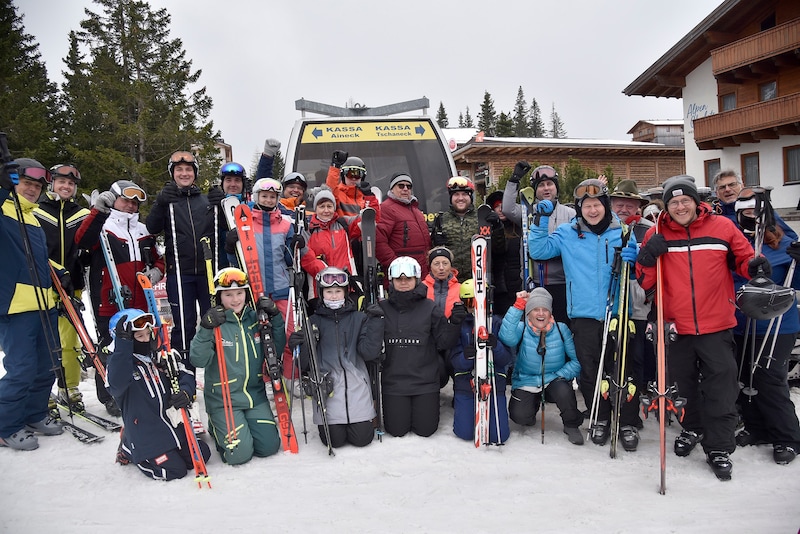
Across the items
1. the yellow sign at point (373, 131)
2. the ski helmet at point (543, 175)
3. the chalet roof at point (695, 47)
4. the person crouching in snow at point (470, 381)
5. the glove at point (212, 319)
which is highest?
the chalet roof at point (695, 47)

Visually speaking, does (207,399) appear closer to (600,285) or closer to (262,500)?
(262,500)

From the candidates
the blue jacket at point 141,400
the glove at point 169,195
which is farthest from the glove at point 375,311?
the glove at point 169,195

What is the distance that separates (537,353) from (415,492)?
154cm

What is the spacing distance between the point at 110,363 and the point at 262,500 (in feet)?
4.58

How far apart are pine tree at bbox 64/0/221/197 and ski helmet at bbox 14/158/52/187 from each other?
15.5m

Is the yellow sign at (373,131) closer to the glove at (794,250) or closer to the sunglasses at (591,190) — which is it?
the sunglasses at (591,190)

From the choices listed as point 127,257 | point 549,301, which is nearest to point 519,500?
point 549,301

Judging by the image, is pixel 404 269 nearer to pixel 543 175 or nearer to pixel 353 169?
pixel 353 169

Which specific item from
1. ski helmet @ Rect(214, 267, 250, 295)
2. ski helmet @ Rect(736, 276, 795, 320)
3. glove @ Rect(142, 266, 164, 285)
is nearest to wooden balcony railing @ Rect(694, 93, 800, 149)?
ski helmet @ Rect(736, 276, 795, 320)

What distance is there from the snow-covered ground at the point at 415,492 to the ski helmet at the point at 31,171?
87.4 inches

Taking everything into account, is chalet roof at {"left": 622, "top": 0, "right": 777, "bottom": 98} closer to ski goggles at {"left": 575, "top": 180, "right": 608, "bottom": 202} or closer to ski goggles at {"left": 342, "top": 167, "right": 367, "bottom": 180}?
ski goggles at {"left": 575, "top": 180, "right": 608, "bottom": 202}

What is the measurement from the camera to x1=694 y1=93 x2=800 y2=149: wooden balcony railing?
16.2 m

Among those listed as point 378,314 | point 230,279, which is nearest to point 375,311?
point 378,314

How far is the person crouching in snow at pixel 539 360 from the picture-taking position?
424 cm
